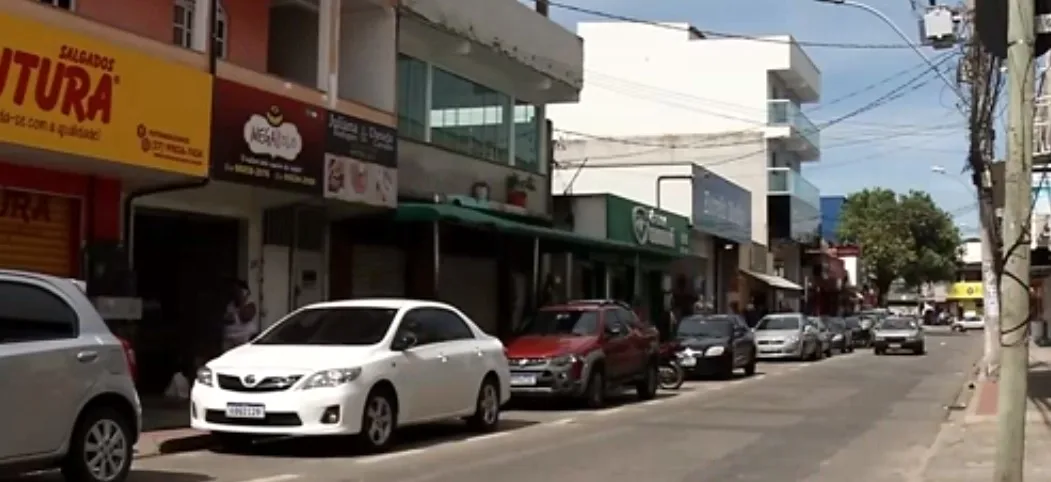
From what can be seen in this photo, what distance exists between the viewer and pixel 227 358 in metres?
13.6

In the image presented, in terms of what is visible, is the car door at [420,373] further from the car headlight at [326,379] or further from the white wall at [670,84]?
the white wall at [670,84]

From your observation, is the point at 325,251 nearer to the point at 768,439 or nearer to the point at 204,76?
the point at 204,76

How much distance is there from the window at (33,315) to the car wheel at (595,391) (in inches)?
420

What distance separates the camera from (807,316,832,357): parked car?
43.2m

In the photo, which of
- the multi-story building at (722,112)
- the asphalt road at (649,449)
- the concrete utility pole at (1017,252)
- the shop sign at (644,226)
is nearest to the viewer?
the concrete utility pole at (1017,252)

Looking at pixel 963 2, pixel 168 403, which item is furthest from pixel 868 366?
pixel 168 403

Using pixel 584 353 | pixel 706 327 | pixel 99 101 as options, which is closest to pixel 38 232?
pixel 99 101

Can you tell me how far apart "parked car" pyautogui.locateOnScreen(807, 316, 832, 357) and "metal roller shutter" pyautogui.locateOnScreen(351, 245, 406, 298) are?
21123 mm

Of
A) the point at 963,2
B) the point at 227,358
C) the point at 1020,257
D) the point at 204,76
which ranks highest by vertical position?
the point at 963,2

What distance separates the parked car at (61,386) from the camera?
9555 millimetres

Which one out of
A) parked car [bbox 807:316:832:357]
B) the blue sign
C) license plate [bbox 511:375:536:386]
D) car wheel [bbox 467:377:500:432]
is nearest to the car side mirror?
car wheel [bbox 467:377:500:432]

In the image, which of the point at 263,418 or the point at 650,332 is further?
the point at 650,332

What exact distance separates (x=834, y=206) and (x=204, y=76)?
74872 mm

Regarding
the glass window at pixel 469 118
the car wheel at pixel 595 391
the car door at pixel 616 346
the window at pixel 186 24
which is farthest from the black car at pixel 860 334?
the window at pixel 186 24
